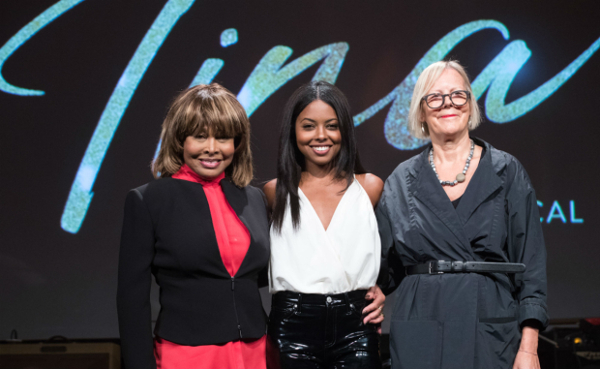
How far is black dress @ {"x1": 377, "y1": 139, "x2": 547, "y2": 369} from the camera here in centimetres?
170

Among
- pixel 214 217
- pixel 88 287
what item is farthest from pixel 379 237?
pixel 88 287

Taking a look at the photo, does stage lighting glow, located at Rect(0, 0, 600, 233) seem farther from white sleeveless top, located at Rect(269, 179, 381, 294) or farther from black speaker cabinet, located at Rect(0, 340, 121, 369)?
white sleeveless top, located at Rect(269, 179, 381, 294)

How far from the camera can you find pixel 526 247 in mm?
1749

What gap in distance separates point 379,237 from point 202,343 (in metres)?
0.78

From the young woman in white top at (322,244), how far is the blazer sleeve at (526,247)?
19.0 inches

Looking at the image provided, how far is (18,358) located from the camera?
3268mm

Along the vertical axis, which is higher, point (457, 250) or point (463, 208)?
point (463, 208)

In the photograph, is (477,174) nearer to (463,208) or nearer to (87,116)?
(463,208)

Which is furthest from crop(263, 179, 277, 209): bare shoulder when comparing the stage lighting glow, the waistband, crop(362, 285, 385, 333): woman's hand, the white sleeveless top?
the stage lighting glow

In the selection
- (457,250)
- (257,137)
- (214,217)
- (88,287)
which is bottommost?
(88,287)

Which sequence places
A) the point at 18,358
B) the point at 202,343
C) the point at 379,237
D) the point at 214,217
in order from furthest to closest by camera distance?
the point at 18,358 < the point at 379,237 < the point at 214,217 < the point at 202,343

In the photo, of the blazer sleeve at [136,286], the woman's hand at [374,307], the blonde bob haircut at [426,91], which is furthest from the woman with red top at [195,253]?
the blonde bob haircut at [426,91]

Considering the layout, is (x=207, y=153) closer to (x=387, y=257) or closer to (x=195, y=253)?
(x=195, y=253)

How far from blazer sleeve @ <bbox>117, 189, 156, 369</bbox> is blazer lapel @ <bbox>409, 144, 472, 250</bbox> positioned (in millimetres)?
927
